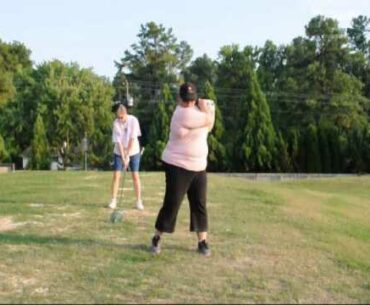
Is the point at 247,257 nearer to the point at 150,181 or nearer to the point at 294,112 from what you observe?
the point at 150,181

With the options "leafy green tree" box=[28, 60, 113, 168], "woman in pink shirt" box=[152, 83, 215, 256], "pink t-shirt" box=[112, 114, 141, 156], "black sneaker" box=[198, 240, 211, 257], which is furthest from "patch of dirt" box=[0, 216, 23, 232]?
"leafy green tree" box=[28, 60, 113, 168]

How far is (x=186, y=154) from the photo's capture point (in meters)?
6.95

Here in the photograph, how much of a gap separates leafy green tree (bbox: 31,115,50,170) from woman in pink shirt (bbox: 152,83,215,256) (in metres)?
41.5

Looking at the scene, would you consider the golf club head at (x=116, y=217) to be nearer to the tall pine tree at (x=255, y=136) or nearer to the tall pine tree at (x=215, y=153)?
the tall pine tree at (x=255, y=136)

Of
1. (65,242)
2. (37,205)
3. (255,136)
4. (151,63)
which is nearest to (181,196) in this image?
(65,242)

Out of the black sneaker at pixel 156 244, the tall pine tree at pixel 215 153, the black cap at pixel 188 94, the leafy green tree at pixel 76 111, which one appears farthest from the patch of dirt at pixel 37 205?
the leafy green tree at pixel 76 111


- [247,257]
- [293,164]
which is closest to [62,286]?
[247,257]

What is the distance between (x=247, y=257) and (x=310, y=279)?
0.93m

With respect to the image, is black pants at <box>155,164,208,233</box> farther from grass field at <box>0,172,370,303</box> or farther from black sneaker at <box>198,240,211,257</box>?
grass field at <box>0,172,370,303</box>

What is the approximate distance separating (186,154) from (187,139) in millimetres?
159

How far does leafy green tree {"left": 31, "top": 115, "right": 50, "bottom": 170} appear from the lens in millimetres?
47481

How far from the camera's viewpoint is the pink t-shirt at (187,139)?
6902 millimetres

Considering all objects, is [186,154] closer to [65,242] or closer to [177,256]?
[177,256]

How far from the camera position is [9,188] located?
14.9 meters
